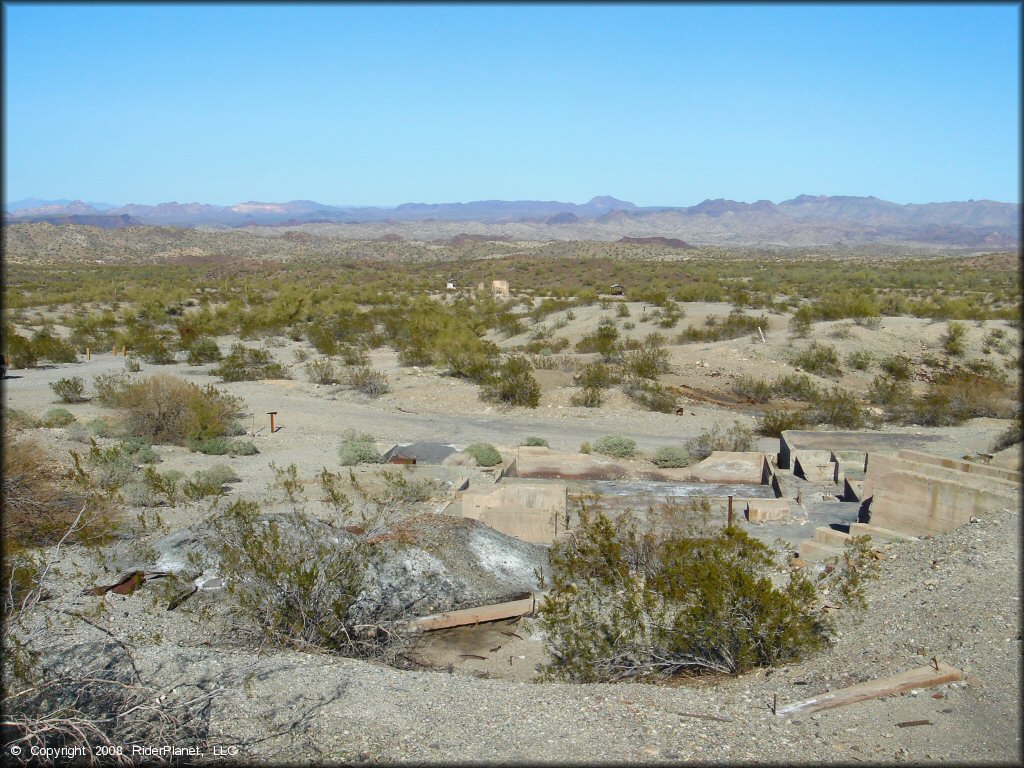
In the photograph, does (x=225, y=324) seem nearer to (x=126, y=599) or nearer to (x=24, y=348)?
(x=24, y=348)

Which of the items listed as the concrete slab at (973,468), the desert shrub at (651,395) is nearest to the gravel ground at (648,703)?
the concrete slab at (973,468)

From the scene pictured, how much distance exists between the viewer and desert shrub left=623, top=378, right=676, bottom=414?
1035 inches

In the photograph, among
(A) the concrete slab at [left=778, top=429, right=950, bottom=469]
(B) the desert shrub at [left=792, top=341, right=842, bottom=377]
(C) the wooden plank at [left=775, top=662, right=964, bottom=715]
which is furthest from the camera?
(B) the desert shrub at [left=792, top=341, right=842, bottom=377]

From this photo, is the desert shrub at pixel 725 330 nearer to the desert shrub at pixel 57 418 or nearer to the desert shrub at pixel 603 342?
the desert shrub at pixel 603 342

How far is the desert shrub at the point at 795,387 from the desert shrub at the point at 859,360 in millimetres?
3757

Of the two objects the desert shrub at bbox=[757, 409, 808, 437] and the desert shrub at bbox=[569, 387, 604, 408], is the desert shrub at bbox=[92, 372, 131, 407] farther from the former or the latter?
the desert shrub at bbox=[757, 409, 808, 437]

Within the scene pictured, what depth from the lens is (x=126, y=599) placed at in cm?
963

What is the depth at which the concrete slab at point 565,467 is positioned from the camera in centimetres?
1827

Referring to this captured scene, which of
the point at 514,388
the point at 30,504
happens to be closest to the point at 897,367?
the point at 514,388

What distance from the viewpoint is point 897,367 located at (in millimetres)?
30969

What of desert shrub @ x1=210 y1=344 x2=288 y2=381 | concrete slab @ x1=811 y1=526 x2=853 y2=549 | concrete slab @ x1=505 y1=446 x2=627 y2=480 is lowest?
desert shrub @ x1=210 y1=344 x2=288 y2=381

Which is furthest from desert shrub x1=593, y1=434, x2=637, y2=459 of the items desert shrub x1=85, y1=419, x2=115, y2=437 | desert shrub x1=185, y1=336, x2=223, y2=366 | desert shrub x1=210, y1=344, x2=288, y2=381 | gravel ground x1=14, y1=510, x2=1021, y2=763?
desert shrub x1=185, y1=336, x2=223, y2=366

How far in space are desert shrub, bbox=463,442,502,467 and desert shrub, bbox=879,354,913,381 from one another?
18.4 metres

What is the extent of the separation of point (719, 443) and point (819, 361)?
1287 centimetres
